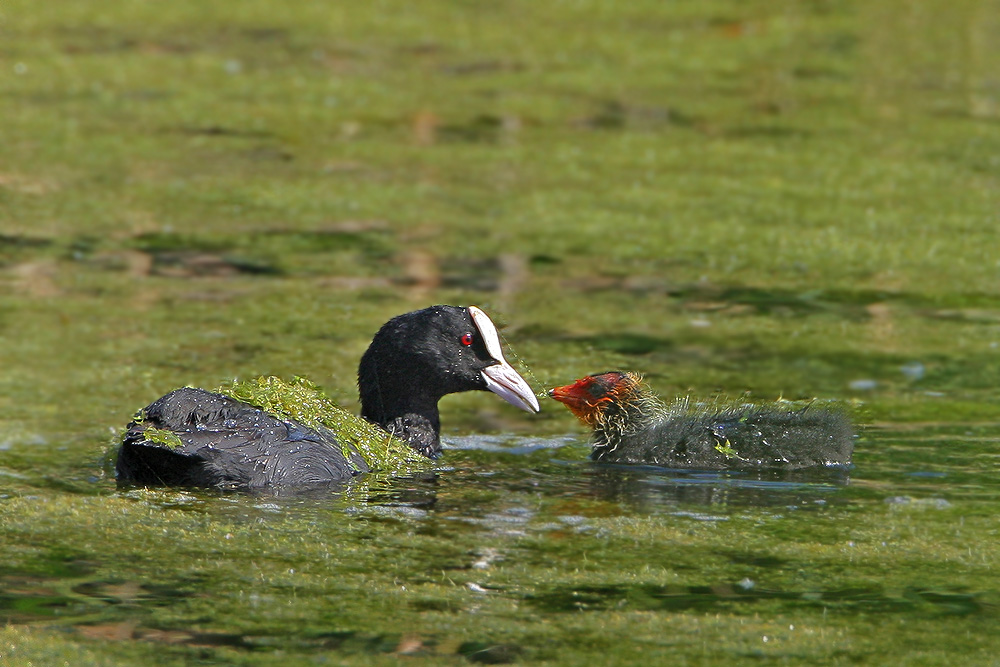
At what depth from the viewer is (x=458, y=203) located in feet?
36.6

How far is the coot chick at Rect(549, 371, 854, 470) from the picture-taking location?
6344mm

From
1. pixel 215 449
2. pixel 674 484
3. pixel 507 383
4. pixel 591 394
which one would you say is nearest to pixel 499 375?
pixel 507 383

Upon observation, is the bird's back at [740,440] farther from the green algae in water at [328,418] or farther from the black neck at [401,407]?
the green algae in water at [328,418]

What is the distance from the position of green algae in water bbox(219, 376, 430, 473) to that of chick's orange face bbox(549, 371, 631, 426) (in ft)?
2.08

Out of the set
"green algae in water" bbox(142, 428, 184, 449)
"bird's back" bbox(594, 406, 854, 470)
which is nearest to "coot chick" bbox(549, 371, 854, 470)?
"bird's back" bbox(594, 406, 854, 470)

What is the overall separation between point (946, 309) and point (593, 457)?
312cm

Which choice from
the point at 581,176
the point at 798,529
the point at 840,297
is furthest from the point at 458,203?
the point at 798,529

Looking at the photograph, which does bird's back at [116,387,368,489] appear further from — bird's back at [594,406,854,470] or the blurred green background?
bird's back at [594,406,854,470]

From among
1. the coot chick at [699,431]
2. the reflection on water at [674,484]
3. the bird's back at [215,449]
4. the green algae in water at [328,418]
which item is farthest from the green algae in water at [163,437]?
the coot chick at [699,431]

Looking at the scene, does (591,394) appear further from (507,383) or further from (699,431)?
(699,431)

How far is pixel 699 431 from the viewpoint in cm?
647

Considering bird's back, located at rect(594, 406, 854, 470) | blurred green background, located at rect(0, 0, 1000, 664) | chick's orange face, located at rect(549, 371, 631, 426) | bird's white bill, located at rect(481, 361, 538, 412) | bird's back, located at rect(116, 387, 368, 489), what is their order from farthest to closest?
blurred green background, located at rect(0, 0, 1000, 664), bird's white bill, located at rect(481, 361, 538, 412), chick's orange face, located at rect(549, 371, 631, 426), bird's back, located at rect(594, 406, 854, 470), bird's back, located at rect(116, 387, 368, 489)

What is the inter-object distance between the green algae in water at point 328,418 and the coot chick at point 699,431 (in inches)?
27.2

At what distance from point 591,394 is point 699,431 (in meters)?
0.46
